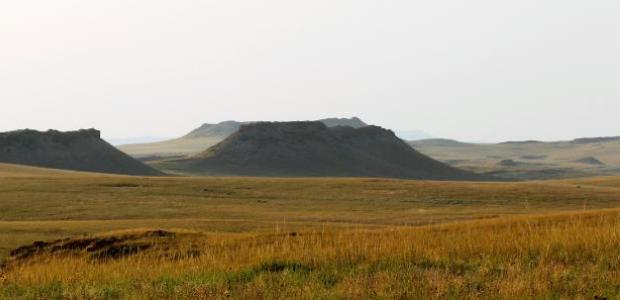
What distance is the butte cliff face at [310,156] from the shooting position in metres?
161

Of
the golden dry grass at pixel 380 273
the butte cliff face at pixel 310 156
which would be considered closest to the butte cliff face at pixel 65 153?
the butte cliff face at pixel 310 156

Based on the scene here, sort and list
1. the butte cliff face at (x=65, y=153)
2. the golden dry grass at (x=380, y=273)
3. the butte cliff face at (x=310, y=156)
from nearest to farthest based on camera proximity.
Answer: the golden dry grass at (x=380, y=273) < the butte cliff face at (x=65, y=153) < the butte cliff face at (x=310, y=156)

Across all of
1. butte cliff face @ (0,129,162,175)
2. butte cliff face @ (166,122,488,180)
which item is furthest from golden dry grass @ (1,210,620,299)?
butte cliff face @ (166,122,488,180)

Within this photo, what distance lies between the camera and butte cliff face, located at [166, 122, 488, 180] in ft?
528

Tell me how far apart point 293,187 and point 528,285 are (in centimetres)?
6339

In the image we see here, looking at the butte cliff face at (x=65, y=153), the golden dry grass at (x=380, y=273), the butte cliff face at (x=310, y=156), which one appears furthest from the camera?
the butte cliff face at (x=310, y=156)

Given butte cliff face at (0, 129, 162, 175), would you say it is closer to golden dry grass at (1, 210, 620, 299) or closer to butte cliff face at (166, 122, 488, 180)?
butte cliff face at (166, 122, 488, 180)

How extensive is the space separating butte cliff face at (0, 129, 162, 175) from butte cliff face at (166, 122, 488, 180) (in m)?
16.9

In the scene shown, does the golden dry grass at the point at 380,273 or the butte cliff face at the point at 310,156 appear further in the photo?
the butte cliff face at the point at 310,156

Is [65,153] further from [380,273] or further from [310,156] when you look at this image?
[380,273]

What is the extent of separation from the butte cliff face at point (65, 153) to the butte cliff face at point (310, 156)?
16.9m

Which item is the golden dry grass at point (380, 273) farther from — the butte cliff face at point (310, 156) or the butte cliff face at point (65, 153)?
the butte cliff face at point (310, 156)

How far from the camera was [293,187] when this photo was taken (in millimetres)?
72312

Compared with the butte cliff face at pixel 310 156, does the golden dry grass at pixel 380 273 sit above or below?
below
